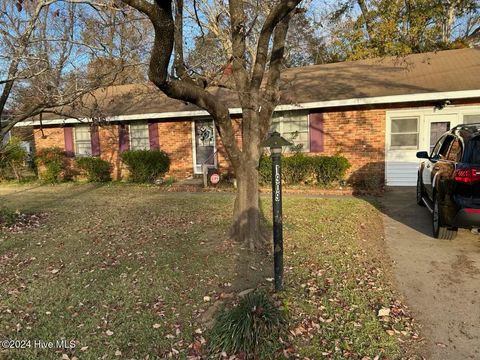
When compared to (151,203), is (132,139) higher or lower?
higher

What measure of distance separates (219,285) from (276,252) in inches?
34.0

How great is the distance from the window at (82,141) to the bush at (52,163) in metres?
0.71

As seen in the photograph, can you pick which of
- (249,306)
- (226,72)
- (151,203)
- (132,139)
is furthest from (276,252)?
(132,139)

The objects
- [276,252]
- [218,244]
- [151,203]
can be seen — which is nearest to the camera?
[276,252]

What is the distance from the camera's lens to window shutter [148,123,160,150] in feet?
45.9

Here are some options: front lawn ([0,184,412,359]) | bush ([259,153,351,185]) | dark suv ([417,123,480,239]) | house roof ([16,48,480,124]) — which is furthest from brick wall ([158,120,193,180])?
dark suv ([417,123,480,239])

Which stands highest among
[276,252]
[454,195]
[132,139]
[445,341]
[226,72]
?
[226,72]

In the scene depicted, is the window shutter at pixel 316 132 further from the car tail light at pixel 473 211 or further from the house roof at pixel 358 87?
the car tail light at pixel 473 211

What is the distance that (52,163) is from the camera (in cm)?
1437

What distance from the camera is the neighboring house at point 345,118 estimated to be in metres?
10.4

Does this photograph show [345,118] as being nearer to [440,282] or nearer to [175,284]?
[440,282]

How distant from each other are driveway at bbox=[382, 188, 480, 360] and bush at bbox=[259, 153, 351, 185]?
376 cm

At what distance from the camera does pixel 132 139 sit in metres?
14.5

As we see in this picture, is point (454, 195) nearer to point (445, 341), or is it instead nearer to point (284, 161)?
point (445, 341)
